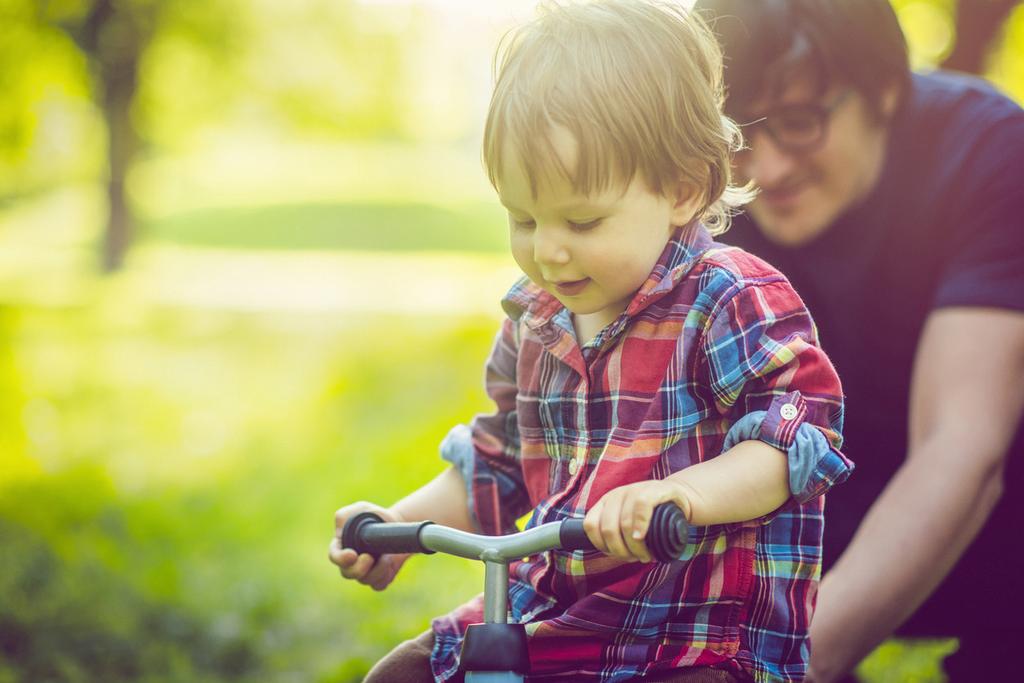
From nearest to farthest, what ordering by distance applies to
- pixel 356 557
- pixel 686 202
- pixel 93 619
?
pixel 686 202
pixel 356 557
pixel 93 619

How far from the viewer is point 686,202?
1.87m

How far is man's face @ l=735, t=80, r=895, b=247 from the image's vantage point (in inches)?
112

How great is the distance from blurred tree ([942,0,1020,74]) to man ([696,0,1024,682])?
75.0 inches

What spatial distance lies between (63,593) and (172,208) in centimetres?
2277

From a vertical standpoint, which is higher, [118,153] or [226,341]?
[118,153]

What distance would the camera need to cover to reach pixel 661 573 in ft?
5.92

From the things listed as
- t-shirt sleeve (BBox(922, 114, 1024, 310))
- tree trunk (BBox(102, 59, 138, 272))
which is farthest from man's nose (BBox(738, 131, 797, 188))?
tree trunk (BBox(102, 59, 138, 272))

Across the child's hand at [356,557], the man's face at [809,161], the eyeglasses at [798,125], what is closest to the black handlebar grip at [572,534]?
the child's hand at [356,557]

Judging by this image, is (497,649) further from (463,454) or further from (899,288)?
(899,288)

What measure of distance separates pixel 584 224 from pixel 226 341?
28.3 ft

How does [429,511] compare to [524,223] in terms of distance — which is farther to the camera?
[429,511]

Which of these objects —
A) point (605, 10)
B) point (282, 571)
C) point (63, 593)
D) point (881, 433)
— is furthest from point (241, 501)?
point (605, 10)

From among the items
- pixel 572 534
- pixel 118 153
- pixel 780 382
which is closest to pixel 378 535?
pixel 572 534

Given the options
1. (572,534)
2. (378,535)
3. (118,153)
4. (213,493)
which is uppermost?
(572,534)
